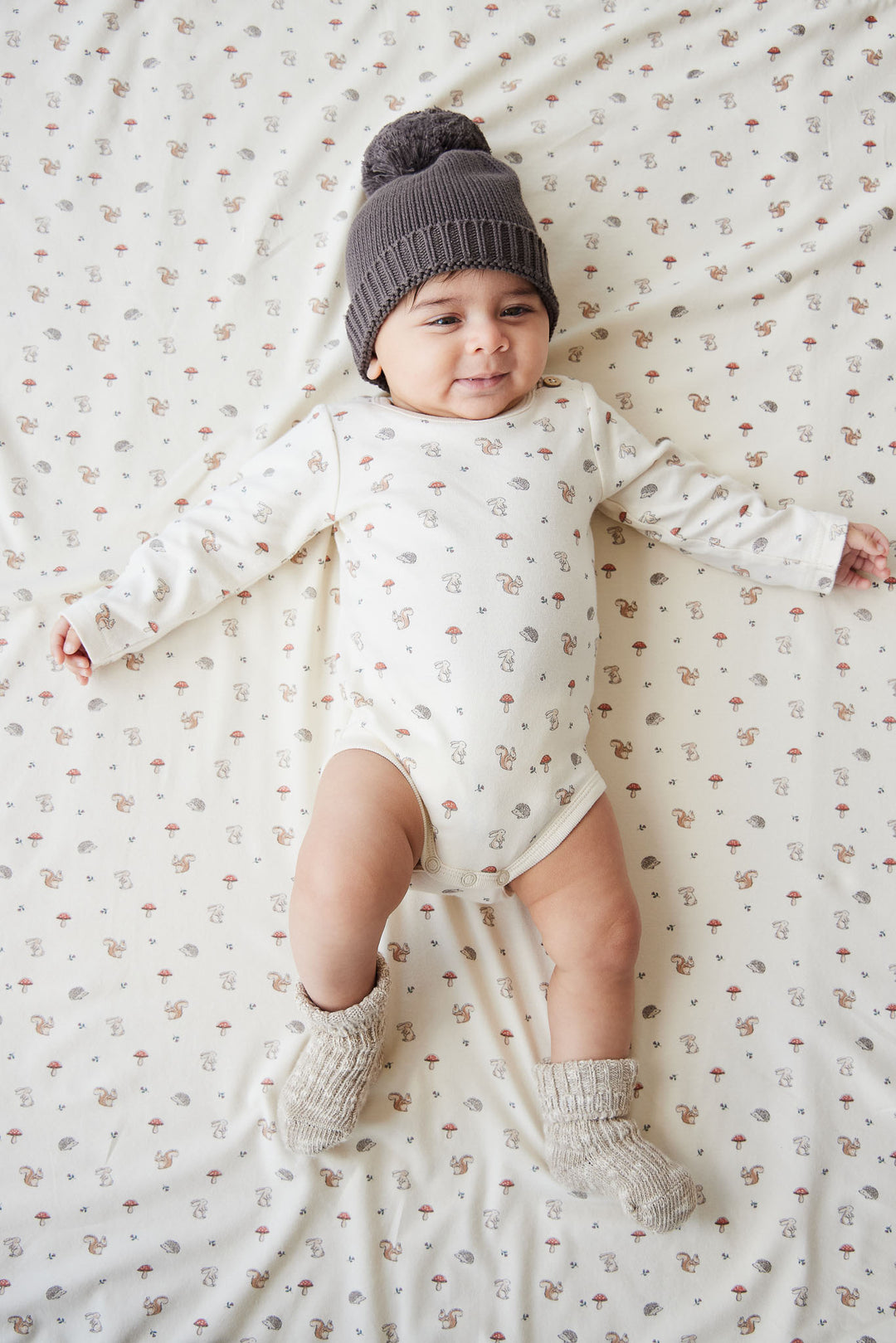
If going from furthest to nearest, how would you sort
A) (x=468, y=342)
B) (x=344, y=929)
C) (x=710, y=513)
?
(x=710, y=513) < (x=468, y=342) < (x=344, y=929)

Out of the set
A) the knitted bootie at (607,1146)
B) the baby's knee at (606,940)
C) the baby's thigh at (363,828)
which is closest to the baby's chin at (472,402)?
the baby's thigh at (363,828)

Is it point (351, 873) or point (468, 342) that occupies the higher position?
point (468, 342)

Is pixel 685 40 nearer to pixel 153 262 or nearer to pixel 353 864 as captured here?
pixel 153 262

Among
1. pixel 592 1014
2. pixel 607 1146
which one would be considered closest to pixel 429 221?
pixel 592 1014

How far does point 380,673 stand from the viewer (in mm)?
1225

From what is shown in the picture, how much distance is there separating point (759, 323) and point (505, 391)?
Answer: 0.48 meters

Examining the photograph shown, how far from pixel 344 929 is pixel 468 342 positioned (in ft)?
2.47

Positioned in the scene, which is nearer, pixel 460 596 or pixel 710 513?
pixel 460 596

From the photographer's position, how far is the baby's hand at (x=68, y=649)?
125 cm

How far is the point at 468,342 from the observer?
122 cm

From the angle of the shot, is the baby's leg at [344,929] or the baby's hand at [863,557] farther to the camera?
the baby's hand at [863,557]

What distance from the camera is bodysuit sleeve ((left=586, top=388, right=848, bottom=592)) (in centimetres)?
133

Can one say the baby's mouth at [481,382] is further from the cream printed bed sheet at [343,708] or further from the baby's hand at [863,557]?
the baby's hand at [863,557]

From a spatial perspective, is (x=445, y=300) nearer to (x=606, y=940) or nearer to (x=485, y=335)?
(x=485, y=335)
